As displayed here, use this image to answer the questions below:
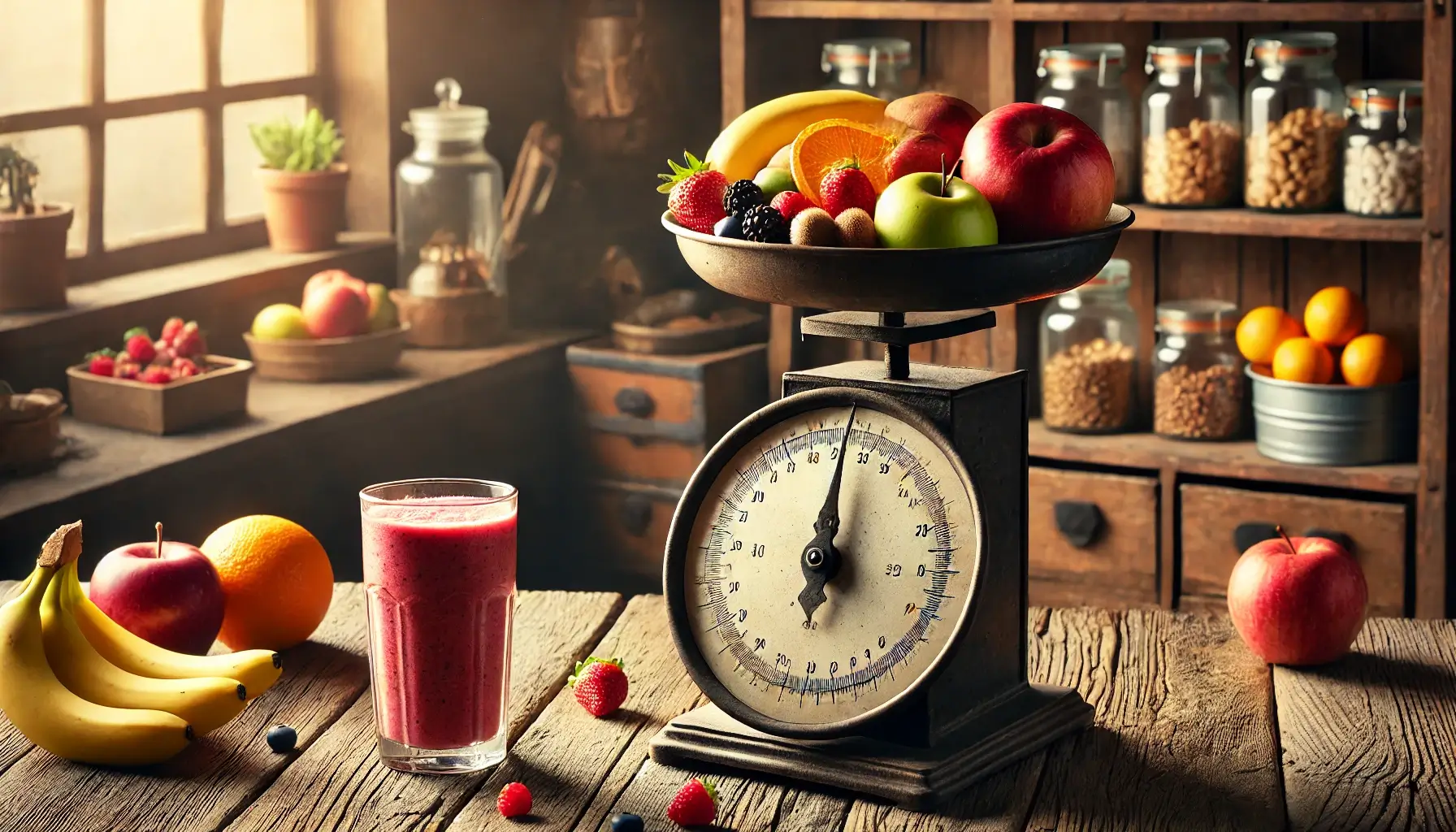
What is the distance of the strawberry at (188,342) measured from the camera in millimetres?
2643

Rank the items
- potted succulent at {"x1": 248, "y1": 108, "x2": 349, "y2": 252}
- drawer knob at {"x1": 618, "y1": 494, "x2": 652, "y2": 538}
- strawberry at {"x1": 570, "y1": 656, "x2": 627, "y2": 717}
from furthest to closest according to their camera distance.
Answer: drawer knob at {"x1": 618, "y1": 494, "x2": 652, "y2": 538}
potted succulent at {"x1": 248, "y1": 108, "x2": 349, "y2": 252}
strawberry at {"x1": 570, "y1": 656, "x2": 627, "y2": 717}

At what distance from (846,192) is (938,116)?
13 cm

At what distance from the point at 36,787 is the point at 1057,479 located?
204 centimetres

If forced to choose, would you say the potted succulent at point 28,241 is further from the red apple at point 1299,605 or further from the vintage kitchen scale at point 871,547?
the red apple at point 1299,605

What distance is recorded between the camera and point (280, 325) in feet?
9.50

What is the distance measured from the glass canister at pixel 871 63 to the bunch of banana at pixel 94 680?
1.90 m

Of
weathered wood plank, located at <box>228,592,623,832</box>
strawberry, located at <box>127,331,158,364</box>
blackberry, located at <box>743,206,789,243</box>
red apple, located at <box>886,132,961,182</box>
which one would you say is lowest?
weathered wood plank, located at <box>228,592,623,832</box>

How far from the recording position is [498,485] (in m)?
1.32

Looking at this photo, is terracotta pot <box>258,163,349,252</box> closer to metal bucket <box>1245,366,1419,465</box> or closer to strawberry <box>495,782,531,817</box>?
metal bucket <box>1245,366,1419,465</box>

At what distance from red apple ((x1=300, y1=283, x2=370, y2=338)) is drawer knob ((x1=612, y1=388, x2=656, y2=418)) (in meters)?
0.51

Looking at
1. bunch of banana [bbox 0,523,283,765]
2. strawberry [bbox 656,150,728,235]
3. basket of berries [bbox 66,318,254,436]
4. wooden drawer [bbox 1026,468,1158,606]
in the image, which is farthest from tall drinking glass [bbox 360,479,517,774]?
wooden drawer [bbox 1026,468,1158,606]

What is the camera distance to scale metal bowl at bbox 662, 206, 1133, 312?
1.12m

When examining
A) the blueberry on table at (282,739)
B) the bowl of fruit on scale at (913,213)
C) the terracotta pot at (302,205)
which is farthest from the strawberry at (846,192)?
the terracotta pot at (302,205)

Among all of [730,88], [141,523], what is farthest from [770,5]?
[141,523]
